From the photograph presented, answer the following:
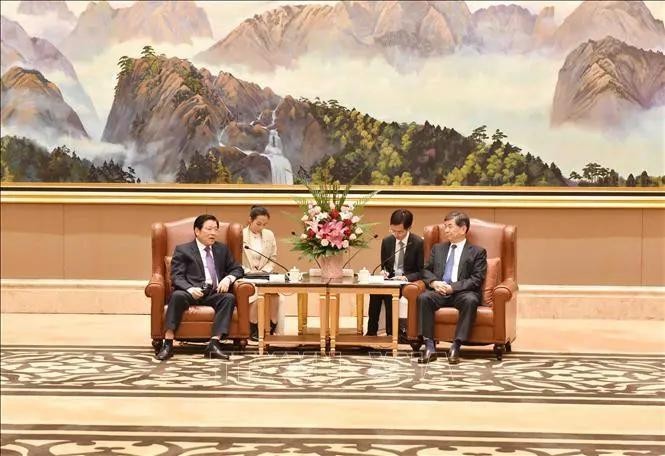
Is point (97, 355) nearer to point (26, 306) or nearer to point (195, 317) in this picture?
point (195, 317)

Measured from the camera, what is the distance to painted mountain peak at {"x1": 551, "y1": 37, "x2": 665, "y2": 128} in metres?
11.4

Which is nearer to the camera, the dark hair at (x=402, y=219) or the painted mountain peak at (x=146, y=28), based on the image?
the dark hair at (x=402, y=219)

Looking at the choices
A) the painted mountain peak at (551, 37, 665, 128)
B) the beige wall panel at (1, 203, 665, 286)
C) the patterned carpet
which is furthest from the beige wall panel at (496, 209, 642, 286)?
the patterned carpet

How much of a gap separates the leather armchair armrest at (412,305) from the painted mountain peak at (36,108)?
465 cm

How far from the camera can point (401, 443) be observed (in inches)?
214

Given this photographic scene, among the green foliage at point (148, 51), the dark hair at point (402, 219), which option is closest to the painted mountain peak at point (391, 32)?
the green foliage at point (148, 51)

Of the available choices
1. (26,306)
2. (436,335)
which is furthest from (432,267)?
(26,306)

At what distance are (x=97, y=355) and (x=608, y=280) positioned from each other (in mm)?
5624

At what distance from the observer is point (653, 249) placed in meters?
11.4

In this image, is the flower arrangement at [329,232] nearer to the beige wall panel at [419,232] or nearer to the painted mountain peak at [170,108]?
the beige wall panel at [419,232]

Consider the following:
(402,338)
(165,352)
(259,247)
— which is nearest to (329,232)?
(259,247)

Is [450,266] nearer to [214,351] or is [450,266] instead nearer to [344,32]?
[214,351]

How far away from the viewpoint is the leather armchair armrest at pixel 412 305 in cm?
868

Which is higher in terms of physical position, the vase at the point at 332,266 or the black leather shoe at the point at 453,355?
the vase at the point at 332,266
